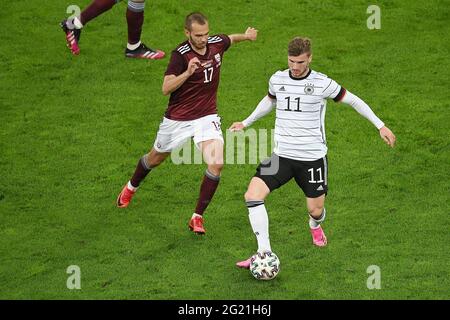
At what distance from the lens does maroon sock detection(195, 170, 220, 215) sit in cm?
1050

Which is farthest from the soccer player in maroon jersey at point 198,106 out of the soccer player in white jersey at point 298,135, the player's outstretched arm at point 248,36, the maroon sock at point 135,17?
the maroon sock at point 135,17

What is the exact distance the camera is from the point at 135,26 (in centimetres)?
1321

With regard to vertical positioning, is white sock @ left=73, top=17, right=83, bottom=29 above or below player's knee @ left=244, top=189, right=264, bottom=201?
above

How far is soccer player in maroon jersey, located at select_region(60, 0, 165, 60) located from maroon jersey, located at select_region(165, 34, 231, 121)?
2.62 m

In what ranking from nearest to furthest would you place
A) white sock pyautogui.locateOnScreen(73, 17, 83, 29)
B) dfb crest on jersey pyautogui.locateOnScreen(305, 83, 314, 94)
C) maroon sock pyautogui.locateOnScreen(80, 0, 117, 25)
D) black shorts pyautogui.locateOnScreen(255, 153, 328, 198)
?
dfb crest on jersey pyautogui.locateOnScreen(305, 83, 314, 94) < black shorts pyautogui.locateOnScreen(255, 153, 328, 198) < maroon sock pyautogui.locateOnScreen(80, 0, 117, 25) < white sock pyautogui.locateOnScreen(73, 17, 83, 29)

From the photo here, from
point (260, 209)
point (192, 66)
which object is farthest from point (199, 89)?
point (260, 209)

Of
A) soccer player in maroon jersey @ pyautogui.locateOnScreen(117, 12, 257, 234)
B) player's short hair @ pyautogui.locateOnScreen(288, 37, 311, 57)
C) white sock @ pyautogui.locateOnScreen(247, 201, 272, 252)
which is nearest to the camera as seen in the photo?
player's short hair @ pyautogui.locateOnScreen(288, 37, 311, 57)

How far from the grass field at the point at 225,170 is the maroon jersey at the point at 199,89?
114 cm

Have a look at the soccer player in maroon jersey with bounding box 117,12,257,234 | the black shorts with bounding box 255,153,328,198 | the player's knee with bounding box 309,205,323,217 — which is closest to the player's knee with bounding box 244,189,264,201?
the black shorts with bounding box 255,153,328,198

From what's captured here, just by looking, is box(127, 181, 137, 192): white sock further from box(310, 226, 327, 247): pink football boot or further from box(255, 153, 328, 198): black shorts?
box(310, 226, 327, 247): pink football boot

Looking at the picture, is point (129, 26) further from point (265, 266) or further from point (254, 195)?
point (265, 266)

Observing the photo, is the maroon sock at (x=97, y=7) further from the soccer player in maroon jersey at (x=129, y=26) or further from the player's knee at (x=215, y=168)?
the player's knee at (x=215, y=168)

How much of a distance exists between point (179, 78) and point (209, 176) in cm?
107

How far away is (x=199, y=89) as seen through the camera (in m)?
10.6
